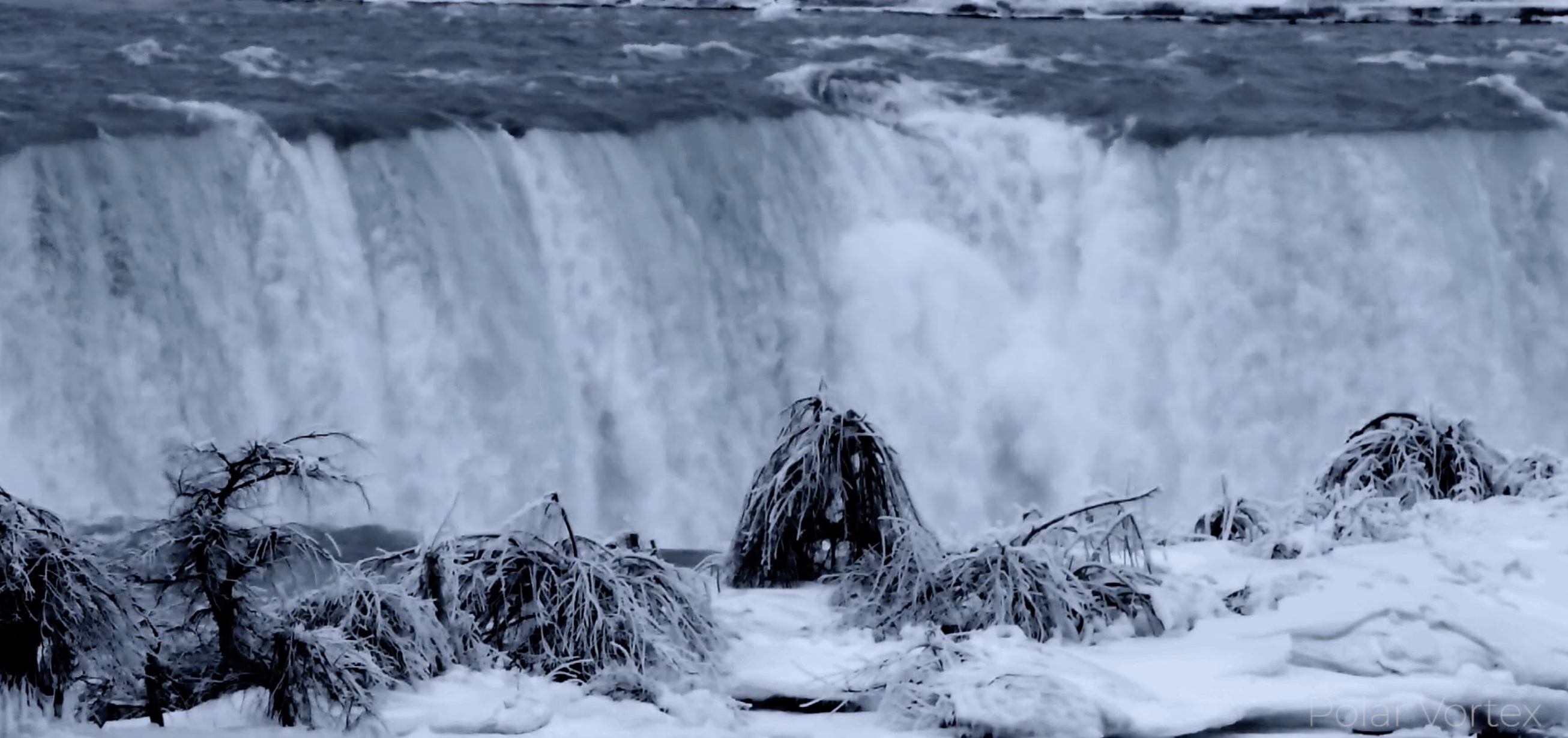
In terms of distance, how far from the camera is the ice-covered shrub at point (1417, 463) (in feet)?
26.1

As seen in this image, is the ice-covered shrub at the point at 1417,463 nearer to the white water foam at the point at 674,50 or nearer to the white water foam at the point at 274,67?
the white water foam at the point at 274,67

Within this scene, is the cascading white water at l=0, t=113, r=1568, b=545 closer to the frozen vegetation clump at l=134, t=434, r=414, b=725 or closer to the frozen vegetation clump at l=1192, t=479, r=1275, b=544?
the frozen vegetation clump at l=1192, t=479, r=1275, b=544

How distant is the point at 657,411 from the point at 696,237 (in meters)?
1.51

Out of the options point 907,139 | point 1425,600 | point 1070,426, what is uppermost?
point 907,139

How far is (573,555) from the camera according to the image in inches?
234

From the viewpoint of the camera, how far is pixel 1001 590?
19.5 feet

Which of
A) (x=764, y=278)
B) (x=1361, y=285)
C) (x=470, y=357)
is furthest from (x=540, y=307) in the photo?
(x=1361, y=285)

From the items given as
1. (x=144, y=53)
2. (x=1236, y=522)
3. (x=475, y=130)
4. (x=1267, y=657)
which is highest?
(x=144, y=53)

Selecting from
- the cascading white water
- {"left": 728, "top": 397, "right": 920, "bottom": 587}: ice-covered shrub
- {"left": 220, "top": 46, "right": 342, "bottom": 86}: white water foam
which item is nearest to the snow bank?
{"left": 728, "top": 397, "right": 920, "bottom": 587}: ice-covered shrub

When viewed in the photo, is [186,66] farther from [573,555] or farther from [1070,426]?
[573,555]

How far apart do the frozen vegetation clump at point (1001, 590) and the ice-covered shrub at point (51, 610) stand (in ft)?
7.93

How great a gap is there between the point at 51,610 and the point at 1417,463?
5706 millimetres

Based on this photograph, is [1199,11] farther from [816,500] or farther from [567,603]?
[567,603]

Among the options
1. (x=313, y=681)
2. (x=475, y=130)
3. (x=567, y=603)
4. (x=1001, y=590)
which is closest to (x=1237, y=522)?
(x=1001, y=590)
